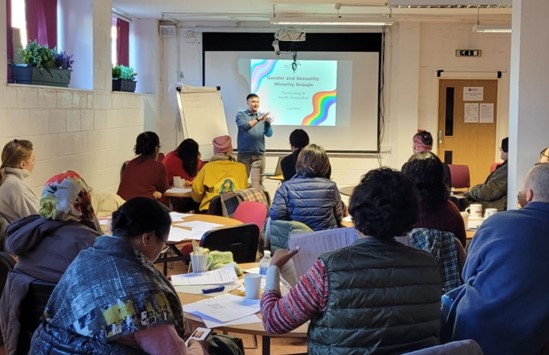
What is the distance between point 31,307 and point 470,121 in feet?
27.5

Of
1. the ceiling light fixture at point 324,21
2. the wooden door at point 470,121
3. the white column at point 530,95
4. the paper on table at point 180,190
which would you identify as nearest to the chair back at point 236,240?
the paper on table at point 180,190

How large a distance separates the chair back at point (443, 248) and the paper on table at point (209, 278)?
879mm

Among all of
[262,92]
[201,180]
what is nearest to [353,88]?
[262,92]

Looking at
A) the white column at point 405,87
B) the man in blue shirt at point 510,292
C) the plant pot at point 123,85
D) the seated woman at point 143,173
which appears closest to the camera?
the man in blue shirt at point 510,292

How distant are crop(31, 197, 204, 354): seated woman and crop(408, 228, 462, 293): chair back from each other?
1.26m

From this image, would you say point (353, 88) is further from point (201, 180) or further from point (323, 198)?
point (323, 198)

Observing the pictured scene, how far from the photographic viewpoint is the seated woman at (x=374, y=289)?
1955 millimetres

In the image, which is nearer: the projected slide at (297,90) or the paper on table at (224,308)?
the paper on table at (224,308)

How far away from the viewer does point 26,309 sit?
109 inches

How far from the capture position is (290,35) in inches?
372

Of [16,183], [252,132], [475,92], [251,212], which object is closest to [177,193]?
[251,212]

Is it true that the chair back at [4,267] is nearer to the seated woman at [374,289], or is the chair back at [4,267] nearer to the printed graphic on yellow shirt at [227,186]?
the seated woman at [374,289]

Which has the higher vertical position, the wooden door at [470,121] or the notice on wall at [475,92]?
the notice on wall at [475,92]

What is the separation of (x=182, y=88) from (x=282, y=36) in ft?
5.21
